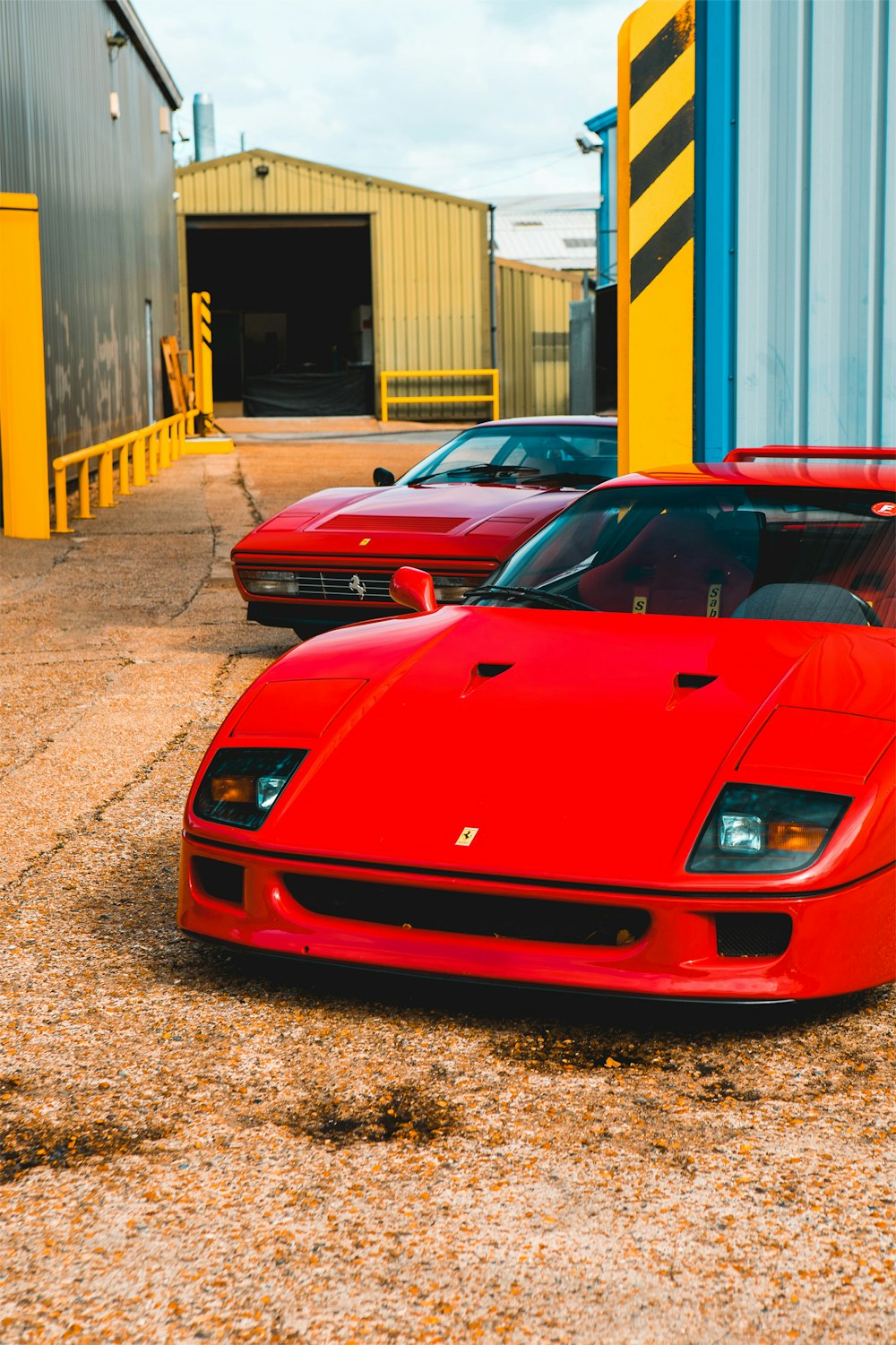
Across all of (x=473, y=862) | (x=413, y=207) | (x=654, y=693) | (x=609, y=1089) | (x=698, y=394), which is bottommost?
(x=609, y=1089)

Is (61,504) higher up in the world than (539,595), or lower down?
lower down

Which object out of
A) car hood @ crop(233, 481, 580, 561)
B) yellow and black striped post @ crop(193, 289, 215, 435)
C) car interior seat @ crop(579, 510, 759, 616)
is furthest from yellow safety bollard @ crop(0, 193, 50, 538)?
yellow and black striped post @ crop(193, 289, 215, 435)

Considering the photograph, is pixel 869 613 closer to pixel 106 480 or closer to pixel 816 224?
pixel 816 224

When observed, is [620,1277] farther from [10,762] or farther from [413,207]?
[413,207]

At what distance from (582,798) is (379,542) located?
406 centimetres

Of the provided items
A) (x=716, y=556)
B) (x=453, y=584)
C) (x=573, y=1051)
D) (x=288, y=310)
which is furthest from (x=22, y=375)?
(x=288, y=310)

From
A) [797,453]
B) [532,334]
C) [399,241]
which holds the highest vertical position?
[399,241]

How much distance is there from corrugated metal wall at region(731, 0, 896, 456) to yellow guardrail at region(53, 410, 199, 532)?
812 cm

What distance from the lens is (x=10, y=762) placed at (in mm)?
5336

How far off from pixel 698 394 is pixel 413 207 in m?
27.6

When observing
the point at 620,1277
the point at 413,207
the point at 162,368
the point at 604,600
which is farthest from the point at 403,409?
the point at 620,1277

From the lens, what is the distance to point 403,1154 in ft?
7.93

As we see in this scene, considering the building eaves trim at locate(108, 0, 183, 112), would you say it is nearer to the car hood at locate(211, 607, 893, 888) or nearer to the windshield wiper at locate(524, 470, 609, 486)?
the windshield wiper at locate(524, 470, 609, 486)

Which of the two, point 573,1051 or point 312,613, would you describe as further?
point 312,613
